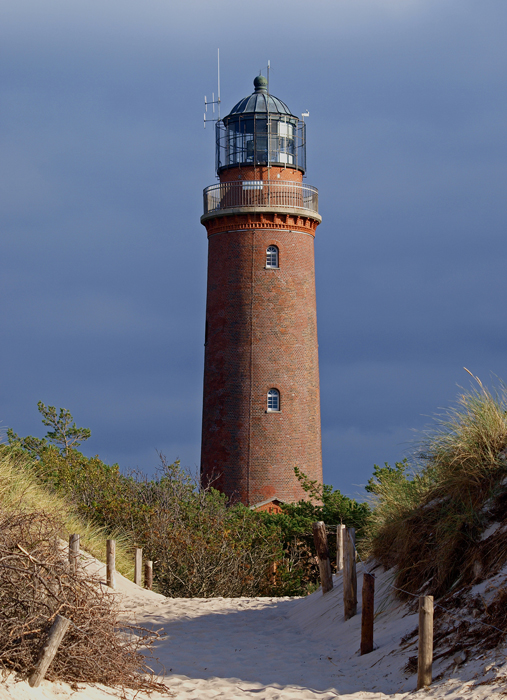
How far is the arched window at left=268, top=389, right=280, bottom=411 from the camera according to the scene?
24.8 meters

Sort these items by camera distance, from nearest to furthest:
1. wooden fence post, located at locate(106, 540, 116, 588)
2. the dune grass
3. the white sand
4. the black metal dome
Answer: the white sand < the dune grass < wooden fence post, located at locate(106, 540, 116, 588) < the black metal dome

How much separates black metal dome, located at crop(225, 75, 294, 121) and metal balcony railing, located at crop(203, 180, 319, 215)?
8.05 feet

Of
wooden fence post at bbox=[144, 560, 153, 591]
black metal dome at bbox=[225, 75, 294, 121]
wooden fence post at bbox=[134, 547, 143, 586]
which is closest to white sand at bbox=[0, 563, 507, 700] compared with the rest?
wooden fence post at bbox=[134, 547, 143, 586]

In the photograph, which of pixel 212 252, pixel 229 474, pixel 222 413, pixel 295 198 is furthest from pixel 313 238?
pixel 229 474

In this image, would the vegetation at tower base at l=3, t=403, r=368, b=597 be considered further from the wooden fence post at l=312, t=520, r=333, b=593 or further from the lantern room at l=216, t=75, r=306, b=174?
the lantern room at l=216, t=75, r=306, b=174

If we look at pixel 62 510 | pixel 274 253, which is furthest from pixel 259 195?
pixel 62 510

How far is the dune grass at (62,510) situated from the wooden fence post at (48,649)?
5.85m

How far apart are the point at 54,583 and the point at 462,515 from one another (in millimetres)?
5248

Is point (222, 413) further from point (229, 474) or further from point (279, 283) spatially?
point (279, 283)

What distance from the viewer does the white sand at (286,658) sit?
795 centimetres

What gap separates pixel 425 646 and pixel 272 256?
60.2 feet

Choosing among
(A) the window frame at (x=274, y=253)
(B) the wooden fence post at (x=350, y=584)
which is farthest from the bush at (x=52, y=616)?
(A) the window frame at (x=274, y=253)

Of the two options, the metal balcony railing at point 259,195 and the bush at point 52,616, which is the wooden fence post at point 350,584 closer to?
the bush at point 52,616

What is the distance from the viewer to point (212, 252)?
26.4 meters
